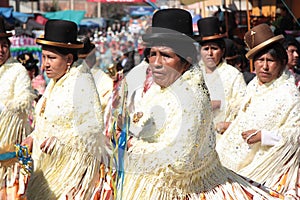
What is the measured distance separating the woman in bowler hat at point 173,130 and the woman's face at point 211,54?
315 cm

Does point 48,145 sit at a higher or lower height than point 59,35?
lower

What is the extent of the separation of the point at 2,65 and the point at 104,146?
1.71 meters

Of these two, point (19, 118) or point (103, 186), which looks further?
point (19, 118)

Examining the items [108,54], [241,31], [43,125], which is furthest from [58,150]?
[108,54]

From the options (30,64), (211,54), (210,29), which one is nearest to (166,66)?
(211,54)

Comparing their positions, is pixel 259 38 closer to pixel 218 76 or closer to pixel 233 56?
pixel 218 76

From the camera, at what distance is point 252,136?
18.2 ft

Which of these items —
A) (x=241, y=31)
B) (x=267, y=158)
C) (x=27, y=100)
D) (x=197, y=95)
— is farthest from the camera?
(x=241, y=31)

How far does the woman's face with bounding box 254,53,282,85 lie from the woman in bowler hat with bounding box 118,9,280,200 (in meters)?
1.59

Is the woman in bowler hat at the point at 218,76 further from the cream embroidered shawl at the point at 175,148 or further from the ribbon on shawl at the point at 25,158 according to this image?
the cream embroidered shawl at the point at 175,148

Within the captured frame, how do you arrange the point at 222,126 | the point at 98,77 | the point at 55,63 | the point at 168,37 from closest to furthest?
the point at 168,37 → the point at 55,63 → the point at 222,126 → the point at 98,77

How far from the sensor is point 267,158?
569 cm

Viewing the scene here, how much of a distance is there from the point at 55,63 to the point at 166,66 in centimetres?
167

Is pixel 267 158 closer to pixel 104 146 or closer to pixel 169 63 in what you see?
pixel 104 146
